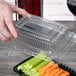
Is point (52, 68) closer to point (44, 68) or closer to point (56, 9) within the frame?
point (44, 68)

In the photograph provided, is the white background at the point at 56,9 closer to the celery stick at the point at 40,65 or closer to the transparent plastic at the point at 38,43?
the transparent plastic at the point at 38,43

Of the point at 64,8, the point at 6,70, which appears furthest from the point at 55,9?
the point at 6,70

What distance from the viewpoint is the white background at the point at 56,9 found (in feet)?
5.66

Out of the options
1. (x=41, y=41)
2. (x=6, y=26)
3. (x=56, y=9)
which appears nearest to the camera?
(x=6, y=26)

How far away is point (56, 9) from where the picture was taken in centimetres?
174

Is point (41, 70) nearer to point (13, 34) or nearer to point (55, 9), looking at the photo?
point (13, 34)

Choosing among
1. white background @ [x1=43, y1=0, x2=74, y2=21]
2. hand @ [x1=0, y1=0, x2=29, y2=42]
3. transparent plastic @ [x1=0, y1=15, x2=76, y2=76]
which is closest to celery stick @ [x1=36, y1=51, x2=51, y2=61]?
transparent plastic @ [x1=0, y1=15, x2=76, y2=76]

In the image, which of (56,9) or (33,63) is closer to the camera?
(33,63)

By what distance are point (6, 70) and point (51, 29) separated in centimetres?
21

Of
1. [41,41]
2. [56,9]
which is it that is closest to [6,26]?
[41,41]

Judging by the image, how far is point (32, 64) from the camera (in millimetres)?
864

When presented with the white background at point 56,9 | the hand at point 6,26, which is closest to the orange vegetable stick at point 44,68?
the hand at point 6,26

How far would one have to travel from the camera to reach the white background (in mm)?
1724

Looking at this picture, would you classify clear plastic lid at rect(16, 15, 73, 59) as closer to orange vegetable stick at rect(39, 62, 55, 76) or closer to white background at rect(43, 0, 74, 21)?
orange vegetable stick at rect(39, 62, 55, 76)
